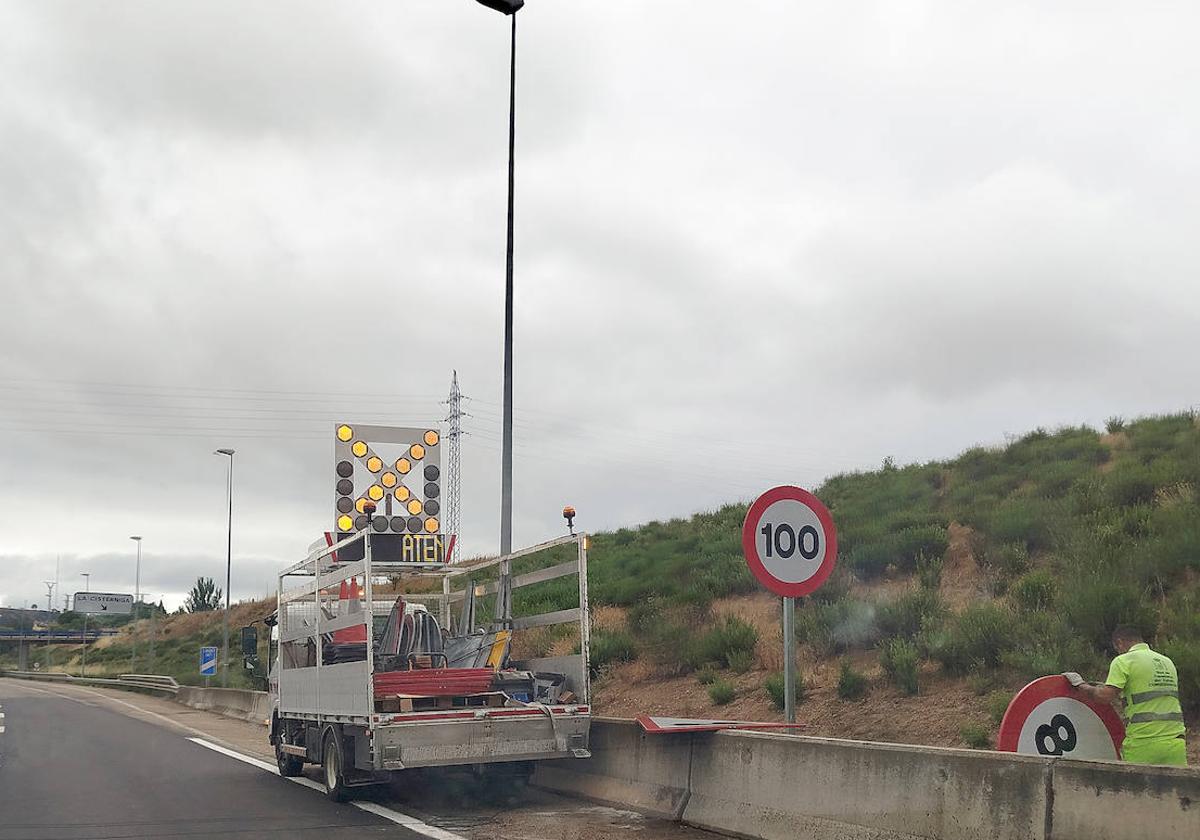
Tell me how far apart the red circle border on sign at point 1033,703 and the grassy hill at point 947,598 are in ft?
12.4

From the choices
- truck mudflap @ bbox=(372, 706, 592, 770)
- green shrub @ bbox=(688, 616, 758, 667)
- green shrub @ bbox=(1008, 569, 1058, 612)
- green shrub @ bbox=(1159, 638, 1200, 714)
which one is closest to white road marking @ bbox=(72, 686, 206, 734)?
green shrub @ bbox=(688, 616, 758, 667)

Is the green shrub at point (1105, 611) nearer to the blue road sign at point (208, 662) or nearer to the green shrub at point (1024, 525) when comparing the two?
the green shrub at point (1024, 525)

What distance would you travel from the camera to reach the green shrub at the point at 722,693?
15836mm

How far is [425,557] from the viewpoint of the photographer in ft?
47.4

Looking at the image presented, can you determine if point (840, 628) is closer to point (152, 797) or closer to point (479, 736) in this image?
point (479, 736)

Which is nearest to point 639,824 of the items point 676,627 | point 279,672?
point 279,672

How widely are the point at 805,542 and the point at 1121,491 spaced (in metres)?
10.7

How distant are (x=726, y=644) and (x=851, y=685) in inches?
152

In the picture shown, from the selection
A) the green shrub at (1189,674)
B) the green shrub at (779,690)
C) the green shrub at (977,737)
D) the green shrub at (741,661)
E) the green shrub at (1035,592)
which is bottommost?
the green shrub at (977,737)

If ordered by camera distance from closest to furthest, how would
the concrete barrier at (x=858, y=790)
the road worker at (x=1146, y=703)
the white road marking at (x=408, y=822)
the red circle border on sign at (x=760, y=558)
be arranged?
the concrete barrier at (x=858, y=790), the road worker at (x=1146, y=703), the red circle border on sign at (x=760, y=558), the white road marking at (x=408, y=822)

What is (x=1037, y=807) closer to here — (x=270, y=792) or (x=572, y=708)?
(x=572, y=708)

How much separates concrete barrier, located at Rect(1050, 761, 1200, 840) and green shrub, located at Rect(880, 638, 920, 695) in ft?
23.7

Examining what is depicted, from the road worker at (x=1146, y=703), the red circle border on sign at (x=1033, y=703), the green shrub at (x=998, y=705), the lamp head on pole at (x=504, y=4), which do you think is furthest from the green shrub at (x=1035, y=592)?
the lamp head on pole at (x=504, y=4)

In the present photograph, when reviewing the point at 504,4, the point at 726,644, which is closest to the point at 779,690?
the point at 726,644
